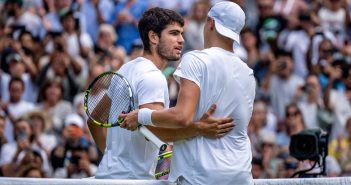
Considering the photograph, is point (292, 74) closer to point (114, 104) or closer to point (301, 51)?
point (301, 51)

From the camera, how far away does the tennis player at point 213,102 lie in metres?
8.17

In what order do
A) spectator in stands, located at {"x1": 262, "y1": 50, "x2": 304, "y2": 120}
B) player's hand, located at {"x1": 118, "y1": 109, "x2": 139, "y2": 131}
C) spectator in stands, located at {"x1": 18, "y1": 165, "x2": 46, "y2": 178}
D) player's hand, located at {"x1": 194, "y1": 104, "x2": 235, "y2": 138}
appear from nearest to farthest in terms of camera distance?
1. player's hand, located at {"x1": 194, "y1": 104, "x2": 235, "y2": 138}
2. player's hand, located at {"x1": 118, "y1": 109, "x2": 139, "y2": 131}
3. spectator in stands, located at {"x1": 18, "y1": 165, "x2": 46, "y2": 178}
4. spectator in stands, located at {"x1": 262, "y1": 50, "x2": 304, "y2": 120}

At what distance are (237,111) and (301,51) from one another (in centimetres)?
1018

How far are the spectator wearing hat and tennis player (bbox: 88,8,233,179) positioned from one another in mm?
5232

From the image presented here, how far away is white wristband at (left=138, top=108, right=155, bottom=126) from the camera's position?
326 inches

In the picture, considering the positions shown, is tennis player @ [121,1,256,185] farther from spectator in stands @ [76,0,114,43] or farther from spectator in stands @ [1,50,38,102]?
spectator in stands @ [76,0,114,43]

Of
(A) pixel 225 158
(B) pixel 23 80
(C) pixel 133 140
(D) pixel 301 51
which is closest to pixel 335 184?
(A) pixel 225 158

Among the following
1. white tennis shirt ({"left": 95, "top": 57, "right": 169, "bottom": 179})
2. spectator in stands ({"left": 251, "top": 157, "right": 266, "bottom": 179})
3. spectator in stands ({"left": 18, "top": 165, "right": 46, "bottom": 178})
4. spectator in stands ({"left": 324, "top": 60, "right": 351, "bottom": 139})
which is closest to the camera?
white tennis shirt ({"left": 95, "top": 57, "right": 169, "bottom": 179})

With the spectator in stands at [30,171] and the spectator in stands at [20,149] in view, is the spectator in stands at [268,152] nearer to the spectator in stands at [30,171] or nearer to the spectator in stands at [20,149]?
the spectator in stands at [20,149]

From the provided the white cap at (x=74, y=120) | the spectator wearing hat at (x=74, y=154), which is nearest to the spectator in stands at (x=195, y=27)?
the white cap at (x=74, y=120)

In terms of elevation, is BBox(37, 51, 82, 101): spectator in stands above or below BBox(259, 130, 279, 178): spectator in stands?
above

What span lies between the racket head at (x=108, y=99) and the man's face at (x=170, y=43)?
1.45 ft

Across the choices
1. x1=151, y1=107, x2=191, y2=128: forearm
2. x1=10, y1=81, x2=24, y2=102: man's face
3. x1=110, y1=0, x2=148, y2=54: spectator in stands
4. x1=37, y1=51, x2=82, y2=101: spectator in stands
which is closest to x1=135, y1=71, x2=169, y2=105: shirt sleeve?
x1=151, y1=107, x2=191, y2=128: forearm

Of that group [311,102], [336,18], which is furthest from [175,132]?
[336,18]
